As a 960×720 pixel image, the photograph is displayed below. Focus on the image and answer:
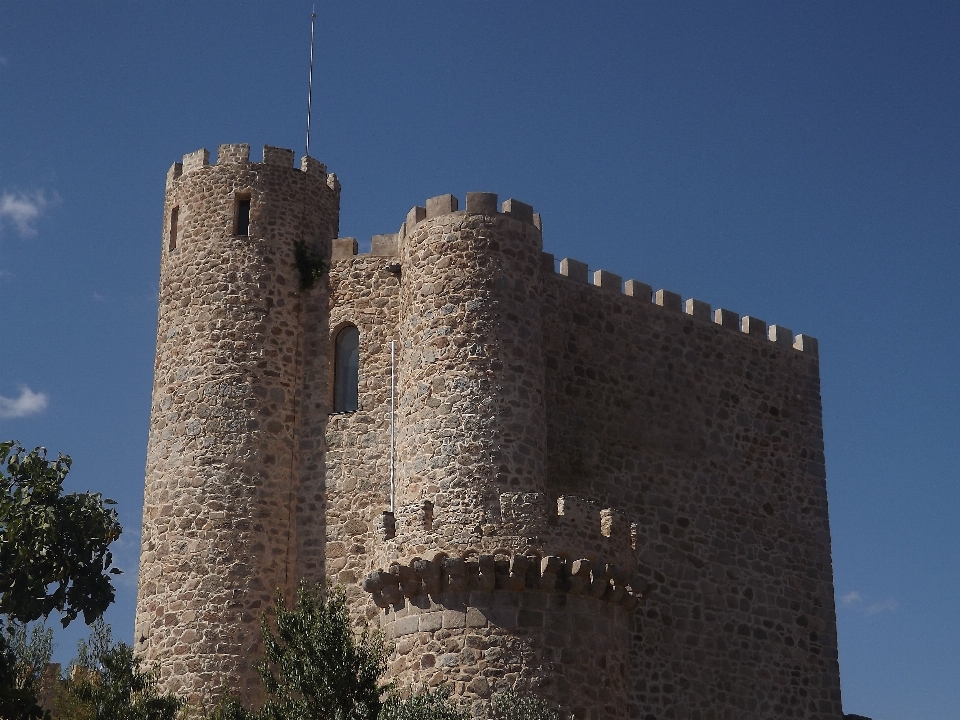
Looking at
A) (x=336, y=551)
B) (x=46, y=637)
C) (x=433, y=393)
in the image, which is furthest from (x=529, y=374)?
(x=46, y=637)

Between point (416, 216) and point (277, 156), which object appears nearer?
point (416, 216)

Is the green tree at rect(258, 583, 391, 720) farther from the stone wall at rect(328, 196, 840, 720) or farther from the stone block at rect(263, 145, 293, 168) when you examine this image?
the stone block at rect(263, 145, 293, 168)

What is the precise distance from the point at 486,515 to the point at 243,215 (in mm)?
8952

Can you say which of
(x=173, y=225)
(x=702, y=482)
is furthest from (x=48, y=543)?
(x=702, y=482)

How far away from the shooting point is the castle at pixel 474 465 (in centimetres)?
2530

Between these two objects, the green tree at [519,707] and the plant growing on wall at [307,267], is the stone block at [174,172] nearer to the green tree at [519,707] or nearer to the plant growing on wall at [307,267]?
the plant growing on wall at [307,267]

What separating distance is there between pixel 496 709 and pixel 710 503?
377 inches

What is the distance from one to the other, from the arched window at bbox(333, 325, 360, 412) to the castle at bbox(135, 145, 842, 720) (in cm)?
6

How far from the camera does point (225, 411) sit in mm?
29453

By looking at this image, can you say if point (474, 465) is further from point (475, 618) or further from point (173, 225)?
point (173, 225)

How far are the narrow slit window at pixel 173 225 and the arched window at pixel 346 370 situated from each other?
13.0ft

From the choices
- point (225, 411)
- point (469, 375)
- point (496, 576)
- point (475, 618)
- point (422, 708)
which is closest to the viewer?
point (422, 708)

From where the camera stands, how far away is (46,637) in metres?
28.7

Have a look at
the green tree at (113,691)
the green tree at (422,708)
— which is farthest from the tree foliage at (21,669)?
the green tree at (422,708)
